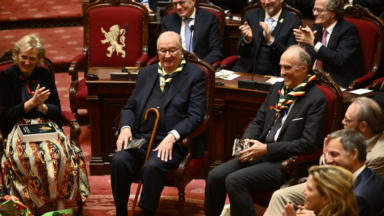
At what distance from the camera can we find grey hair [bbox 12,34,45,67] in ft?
11.0

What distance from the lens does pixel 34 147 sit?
3.21m

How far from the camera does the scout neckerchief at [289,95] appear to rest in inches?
117

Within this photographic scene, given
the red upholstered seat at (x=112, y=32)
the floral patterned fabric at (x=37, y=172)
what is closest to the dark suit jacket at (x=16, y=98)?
the floral patterned fabric at (x=37, y=172)

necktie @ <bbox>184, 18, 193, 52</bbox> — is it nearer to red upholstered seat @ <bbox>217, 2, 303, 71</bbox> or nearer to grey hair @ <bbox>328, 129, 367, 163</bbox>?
red upholstered seat @ <bbox>217, 2, 303, 71</bbox>

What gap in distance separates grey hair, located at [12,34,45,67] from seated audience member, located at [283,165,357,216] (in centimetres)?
222

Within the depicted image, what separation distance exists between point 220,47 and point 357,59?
1.23 metres

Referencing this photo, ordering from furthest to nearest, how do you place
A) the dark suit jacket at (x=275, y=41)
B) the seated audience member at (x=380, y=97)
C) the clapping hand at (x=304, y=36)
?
the dark suit jacket at (x=275, y=41)
the clapping hand at (x=304, y=36)
the seated audience member at (x=380, y=97)

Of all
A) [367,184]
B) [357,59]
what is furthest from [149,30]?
[367,184]

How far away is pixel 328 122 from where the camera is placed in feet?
9.84

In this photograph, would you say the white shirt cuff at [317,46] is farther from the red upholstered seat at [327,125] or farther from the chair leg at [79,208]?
the chair leg at [79,208]

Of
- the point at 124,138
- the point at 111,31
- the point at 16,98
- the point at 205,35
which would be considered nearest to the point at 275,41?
the point at 205,35

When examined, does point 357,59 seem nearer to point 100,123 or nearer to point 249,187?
point 249,187

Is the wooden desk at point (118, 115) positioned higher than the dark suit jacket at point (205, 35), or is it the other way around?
the dark suit jacket at point (205, 35)

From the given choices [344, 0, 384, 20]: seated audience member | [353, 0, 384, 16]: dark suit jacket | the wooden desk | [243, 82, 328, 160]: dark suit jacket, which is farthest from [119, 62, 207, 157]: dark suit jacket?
[353, 0, 384, 16]: dark suit jacket
